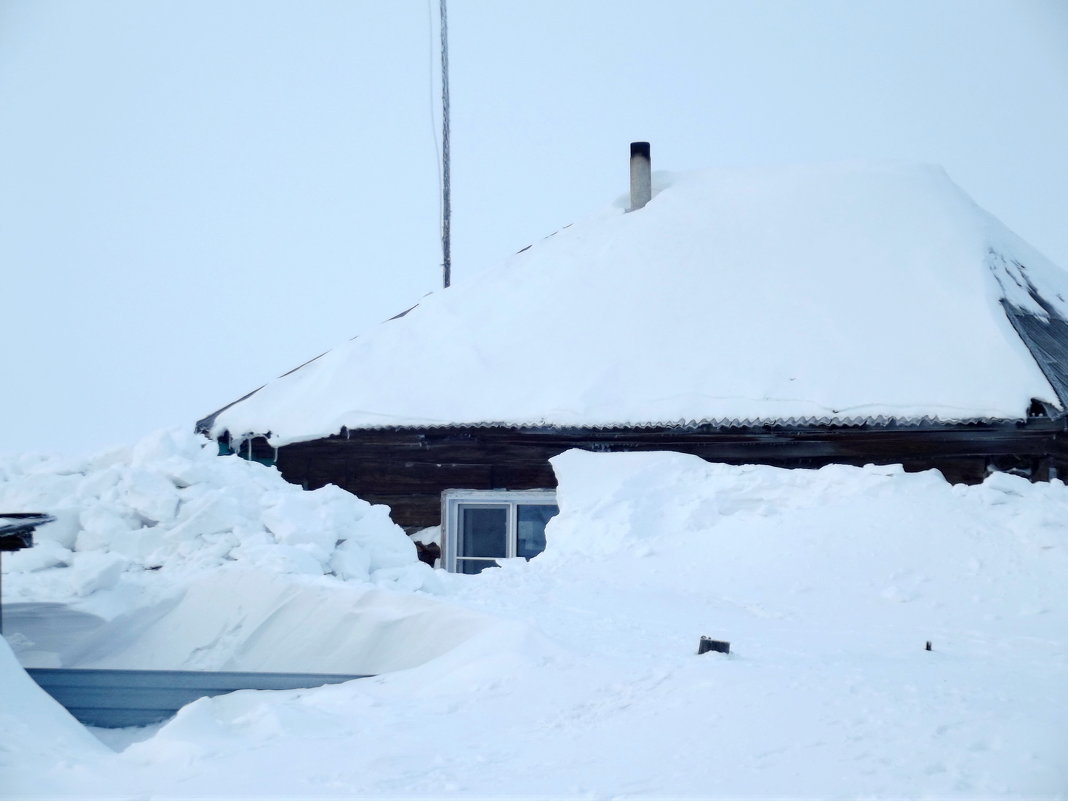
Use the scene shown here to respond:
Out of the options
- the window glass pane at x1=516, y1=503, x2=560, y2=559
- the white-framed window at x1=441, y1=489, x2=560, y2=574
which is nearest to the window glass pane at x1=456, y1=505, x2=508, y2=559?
the white-framed window at x1=441, y1=489, x2=560, y2=574

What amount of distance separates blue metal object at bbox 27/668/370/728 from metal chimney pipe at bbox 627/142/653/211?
31.6 ft

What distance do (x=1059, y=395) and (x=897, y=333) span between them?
68.0 inches

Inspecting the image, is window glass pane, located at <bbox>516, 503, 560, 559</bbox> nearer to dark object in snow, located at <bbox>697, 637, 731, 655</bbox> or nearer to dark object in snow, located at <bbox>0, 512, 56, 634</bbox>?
dark object in snow, located at <bbox>697, 637, 731, 655</bbox>

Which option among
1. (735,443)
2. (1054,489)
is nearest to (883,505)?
(1054,489)

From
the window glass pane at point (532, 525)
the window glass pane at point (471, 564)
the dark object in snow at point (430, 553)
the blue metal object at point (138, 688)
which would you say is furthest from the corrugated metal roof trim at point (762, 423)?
the blue metal object at point (138, 688)

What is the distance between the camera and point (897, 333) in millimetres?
9906

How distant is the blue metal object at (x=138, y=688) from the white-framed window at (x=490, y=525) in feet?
16.8

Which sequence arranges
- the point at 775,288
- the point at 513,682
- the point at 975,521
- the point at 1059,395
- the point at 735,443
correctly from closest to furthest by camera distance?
the point at 513,682
the point at 975,521
the point at 1059,395
the point at 735,443
the point at 775,288

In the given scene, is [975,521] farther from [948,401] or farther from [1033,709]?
[1033,709]

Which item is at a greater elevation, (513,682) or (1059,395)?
(1059,395)

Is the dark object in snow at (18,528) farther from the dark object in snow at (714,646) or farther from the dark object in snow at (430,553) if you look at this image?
the dark object in snow at (430,553)

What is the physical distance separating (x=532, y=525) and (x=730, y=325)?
9.67 feet

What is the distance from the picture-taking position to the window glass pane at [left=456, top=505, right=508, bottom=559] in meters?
10.3

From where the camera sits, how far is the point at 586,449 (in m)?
9.97
